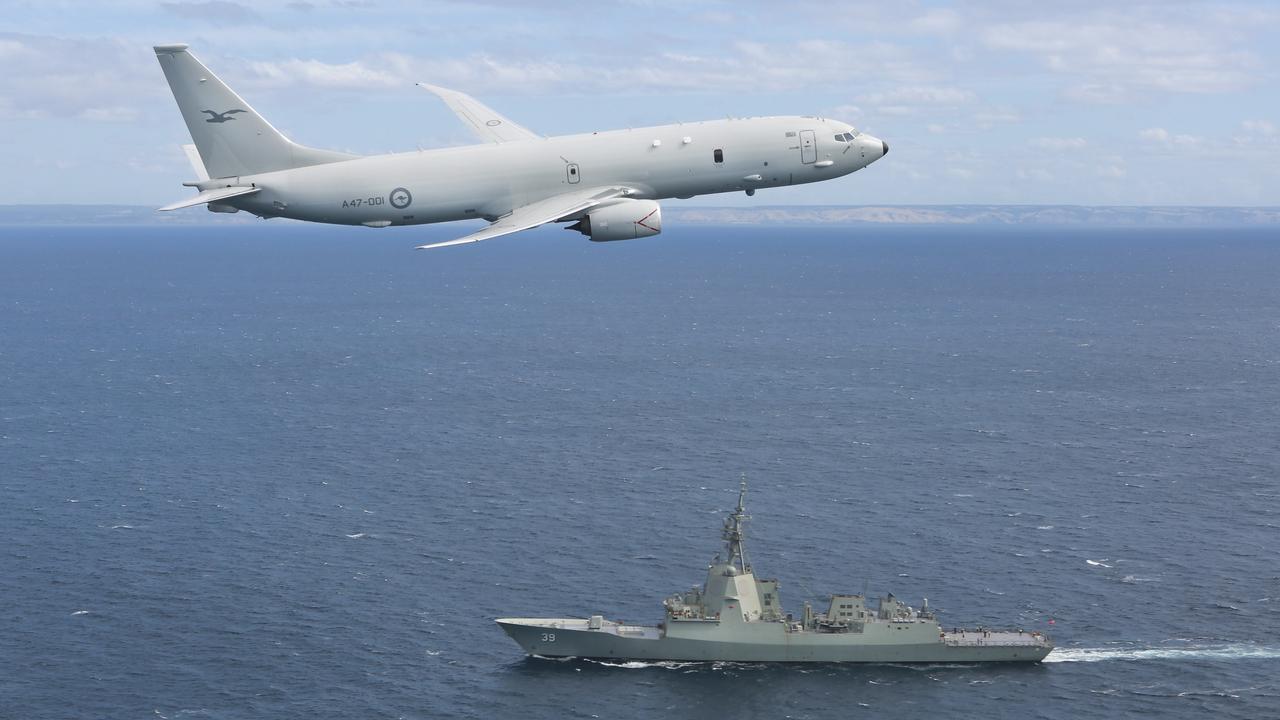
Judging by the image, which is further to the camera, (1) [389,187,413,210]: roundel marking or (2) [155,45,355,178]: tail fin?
(2) [155,45,355,178]: tail fin

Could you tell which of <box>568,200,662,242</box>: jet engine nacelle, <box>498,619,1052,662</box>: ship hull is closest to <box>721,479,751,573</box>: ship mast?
<box>498,619,1052,662</box>: ship hull

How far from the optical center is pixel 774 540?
142m

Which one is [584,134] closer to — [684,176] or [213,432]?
[684,176]

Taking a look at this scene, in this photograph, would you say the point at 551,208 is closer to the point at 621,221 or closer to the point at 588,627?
the point at 621,221

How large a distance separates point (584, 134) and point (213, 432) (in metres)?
142

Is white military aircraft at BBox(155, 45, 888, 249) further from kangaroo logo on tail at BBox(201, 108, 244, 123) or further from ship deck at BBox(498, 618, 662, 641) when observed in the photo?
ship deck at BBox(498, 618, 662, 641)

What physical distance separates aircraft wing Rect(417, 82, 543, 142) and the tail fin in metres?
11.7

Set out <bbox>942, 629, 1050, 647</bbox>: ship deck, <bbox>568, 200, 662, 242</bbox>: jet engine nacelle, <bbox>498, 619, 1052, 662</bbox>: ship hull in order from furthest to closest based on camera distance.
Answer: <bbox>498, 619, 1052, 662</bbox>: ship hull < <bbox>942, 629, 1050, 647</bbox>: ship deck < <bbox>568, 200, 662, 242</bbox>: jet engine nacelle

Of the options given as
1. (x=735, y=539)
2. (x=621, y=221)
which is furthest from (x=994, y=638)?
(x=621, y=221)

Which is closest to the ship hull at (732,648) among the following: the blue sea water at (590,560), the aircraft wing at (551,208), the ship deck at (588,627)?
the ship deck at (588,627)

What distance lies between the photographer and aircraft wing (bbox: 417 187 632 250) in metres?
55.4

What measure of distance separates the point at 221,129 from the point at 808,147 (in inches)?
1094

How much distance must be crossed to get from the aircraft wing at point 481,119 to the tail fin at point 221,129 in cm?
1167

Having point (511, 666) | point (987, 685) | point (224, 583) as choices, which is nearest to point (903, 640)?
point (987, 685)
